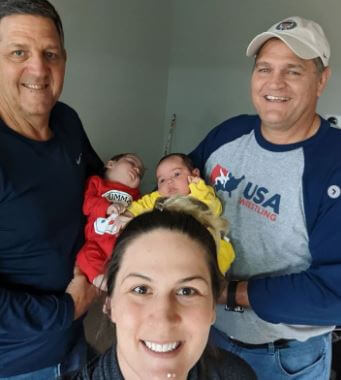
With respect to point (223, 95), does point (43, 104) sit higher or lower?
higher

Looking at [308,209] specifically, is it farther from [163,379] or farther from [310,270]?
[163,379]

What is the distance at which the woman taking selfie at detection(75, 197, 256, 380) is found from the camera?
96cm

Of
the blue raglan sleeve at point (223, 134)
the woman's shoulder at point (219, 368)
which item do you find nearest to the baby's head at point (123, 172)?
the blue raglan sleeve at point (223, 134)

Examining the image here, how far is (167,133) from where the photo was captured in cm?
345

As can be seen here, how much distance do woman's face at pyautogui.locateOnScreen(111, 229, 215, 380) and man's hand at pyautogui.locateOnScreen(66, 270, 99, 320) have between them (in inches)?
14.6

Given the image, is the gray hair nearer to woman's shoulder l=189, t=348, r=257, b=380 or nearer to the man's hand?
the man's hand

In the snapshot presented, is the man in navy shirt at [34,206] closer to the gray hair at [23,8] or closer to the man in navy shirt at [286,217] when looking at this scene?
the gray hair at [23,8]

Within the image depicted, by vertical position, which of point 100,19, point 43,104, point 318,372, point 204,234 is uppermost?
point 100,19

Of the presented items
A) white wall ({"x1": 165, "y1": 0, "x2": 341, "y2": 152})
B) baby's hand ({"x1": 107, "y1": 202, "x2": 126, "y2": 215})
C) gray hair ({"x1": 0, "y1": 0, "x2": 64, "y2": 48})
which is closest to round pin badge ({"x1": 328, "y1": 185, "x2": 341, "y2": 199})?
baby's hand ({"x1": 107, "y1": 202, "x2": 126, "y2": 215})

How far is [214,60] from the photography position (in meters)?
3.16

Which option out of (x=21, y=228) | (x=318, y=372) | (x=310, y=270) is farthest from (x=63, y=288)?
(x=318, y=372)

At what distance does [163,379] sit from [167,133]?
262cm

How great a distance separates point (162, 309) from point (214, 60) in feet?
8.35

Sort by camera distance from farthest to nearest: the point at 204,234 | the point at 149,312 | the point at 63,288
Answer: the point at 63,288 < the point at 204,234 < the point at 149,312
